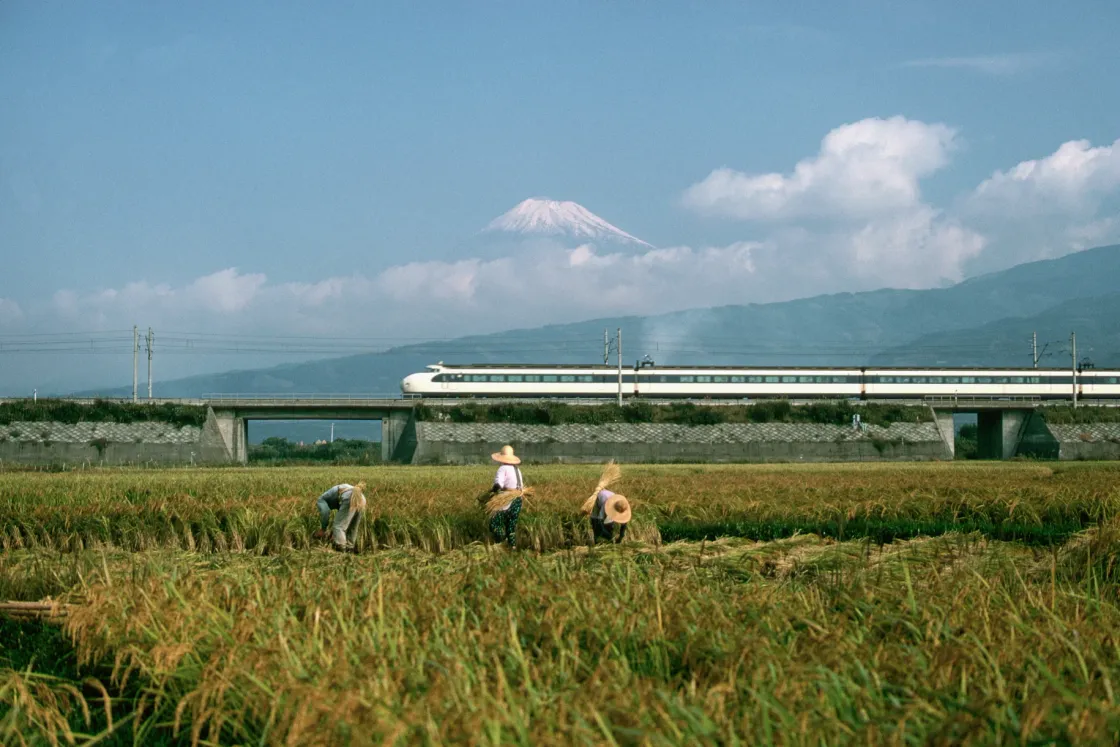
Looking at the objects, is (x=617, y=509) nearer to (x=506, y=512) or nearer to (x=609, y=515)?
(x=609, y=515)

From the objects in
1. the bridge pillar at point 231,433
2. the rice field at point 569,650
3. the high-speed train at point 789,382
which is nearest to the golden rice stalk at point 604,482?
the rice field at point 569,650

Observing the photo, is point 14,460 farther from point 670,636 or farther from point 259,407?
point 670,636

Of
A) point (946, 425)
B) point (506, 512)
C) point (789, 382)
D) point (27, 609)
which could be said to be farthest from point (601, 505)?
point (789, 382)

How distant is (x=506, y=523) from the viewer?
47.5ft

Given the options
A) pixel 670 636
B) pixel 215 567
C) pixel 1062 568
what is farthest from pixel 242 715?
pixel 1062 568

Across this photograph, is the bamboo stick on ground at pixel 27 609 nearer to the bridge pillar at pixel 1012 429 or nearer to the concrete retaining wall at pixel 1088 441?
the concrete retaining wall at pixel 1088 441

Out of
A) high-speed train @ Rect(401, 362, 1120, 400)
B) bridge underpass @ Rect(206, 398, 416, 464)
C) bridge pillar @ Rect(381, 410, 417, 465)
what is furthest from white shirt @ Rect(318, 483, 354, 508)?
high-speed train @ Rect(401, 362, 1120, 400)

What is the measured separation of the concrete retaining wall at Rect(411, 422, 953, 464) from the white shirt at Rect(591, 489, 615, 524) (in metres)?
43.3

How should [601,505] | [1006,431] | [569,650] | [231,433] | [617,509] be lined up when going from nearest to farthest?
[569,650], [617,509], [601,505], [231,433], [1006,431]

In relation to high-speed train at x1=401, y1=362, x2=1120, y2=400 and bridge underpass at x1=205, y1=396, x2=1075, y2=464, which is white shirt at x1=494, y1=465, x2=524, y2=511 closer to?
bridge underpass at x1=205, y1=396, x2=1075, y2=464

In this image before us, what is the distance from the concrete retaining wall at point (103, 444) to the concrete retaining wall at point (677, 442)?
12.1 meters

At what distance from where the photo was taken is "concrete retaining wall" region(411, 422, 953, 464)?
194ft

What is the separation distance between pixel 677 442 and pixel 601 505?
152 ft

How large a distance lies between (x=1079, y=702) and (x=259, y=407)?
61.5 m
